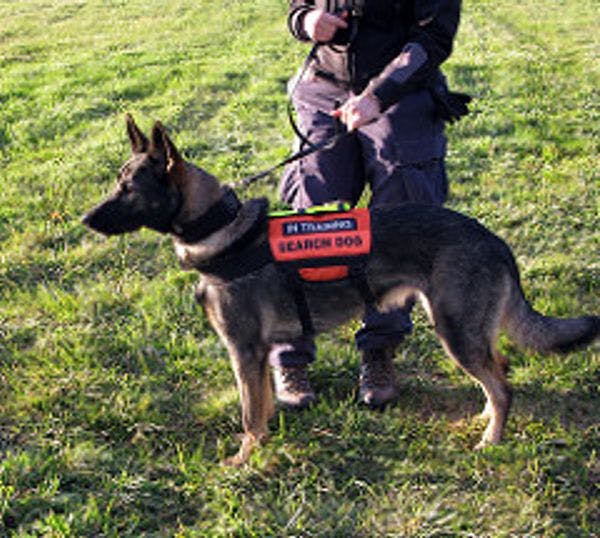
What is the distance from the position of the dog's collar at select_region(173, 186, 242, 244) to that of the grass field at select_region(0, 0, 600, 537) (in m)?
1.09

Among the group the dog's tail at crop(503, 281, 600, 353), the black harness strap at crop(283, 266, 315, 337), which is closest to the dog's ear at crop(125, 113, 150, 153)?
the black harness strap at crop(283, 266, 315, 337)

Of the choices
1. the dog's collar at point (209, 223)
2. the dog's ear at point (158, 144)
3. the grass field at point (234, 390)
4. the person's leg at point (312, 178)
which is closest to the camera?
the dog's ear at point (158, 144)

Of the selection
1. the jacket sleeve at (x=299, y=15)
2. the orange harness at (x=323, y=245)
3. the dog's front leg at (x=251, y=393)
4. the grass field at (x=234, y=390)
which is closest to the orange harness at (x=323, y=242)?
the orange harness at (x=323, y=245)

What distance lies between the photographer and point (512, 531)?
303 cm

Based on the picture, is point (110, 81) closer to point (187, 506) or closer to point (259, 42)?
point (259, 42)

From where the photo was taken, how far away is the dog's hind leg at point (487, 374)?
348 cm

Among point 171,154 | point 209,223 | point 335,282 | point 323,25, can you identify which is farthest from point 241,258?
point 323,25

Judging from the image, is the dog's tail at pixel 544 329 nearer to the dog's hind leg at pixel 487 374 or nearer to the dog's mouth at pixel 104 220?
the dog's hind leg at pixel 487 374

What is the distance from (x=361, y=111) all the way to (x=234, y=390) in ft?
5.79

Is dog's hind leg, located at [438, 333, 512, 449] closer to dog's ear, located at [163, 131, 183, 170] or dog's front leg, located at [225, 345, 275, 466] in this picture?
dog's front leg, located at [225, 345, 275, 466]

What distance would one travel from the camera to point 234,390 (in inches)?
158

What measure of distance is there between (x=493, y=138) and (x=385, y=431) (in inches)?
207

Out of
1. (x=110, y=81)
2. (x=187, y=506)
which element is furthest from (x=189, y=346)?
(x=110, y=81)

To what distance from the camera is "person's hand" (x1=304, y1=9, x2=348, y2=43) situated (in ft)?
11.6
